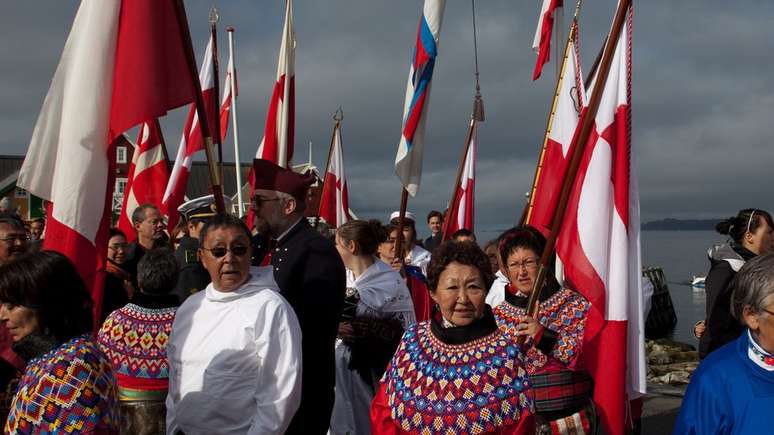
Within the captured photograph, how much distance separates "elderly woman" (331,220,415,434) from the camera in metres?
6.06

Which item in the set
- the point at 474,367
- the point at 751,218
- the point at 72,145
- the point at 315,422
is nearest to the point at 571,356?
the point at 474,367

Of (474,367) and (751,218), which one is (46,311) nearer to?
(474,367)

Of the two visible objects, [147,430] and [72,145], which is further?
[147,430]

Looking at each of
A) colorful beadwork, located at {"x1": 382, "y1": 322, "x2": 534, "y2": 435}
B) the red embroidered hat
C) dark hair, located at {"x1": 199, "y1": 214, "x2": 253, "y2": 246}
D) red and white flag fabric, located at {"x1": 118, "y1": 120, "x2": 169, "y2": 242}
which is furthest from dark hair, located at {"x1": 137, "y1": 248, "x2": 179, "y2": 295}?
red and white flag fabric, located at {"x1": 118, "y1": 120, "x2": 169, "y2": 242}

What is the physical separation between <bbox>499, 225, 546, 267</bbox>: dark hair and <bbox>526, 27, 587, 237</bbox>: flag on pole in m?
1.30

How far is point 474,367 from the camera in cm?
338

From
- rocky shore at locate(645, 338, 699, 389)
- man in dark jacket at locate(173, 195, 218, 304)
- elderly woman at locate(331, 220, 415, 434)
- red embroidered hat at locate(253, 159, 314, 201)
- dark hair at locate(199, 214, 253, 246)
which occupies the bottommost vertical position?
rocky shore at locate(645, 338, 699, 389)

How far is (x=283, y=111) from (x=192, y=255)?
2848 mm

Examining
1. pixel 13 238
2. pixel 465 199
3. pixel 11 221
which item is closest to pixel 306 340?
pixel 13 238

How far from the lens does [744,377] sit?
2.78 meters

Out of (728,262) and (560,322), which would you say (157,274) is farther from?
(728,262)

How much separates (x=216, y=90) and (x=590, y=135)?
16.0 ft

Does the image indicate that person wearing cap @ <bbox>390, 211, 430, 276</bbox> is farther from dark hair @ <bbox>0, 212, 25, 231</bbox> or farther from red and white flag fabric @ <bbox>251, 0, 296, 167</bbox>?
dark hair @ <bbox>0, 212, 25, 231</bbox>

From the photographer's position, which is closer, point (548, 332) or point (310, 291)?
point (548, 332)
